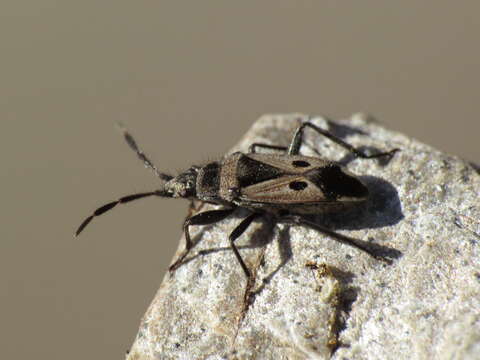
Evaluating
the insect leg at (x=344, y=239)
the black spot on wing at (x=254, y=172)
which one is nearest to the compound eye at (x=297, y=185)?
the black spot on wing at (x=254, y=172)

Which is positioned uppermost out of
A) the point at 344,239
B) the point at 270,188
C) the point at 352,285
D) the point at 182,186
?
the point at 182,186

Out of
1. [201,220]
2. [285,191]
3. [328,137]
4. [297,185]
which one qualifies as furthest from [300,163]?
[201,220]

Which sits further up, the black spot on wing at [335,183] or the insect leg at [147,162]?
the insect leg at [147,162]

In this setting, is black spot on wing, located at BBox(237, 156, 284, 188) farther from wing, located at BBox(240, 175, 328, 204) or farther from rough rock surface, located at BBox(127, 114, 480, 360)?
rough rock surface, located at BBox(127, 114, 480, 360)

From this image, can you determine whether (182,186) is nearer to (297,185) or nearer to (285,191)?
(285,191)

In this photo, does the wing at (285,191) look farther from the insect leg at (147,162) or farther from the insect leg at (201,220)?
the insect leg at (147,162)

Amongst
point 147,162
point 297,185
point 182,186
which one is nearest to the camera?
point 297,185

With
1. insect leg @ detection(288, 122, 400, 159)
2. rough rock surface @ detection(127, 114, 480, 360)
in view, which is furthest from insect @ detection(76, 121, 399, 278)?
rough rock surface @ detection(127, 114, 480, 360)
